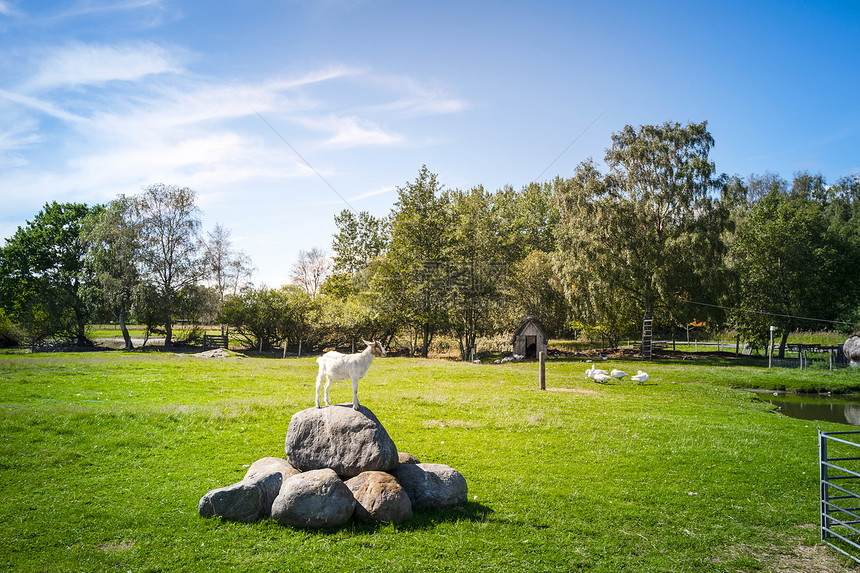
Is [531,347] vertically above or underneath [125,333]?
underneath

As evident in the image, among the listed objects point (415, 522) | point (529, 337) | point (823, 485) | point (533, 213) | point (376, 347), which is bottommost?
point (415, 522)

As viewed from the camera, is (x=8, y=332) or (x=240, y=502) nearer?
(x=240, y=502)

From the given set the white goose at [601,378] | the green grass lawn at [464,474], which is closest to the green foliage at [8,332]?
the green grass lawn at [464,474]

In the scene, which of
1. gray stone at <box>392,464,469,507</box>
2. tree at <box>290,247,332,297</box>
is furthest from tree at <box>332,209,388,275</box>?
gray stone at <box>392,464,469,507</box>

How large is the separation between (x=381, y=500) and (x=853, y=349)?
1773 inches

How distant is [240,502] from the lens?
30.2ft

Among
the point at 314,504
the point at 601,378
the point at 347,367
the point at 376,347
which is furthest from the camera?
the point at 601,378

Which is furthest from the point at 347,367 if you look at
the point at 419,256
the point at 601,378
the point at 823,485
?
the point at 419,256

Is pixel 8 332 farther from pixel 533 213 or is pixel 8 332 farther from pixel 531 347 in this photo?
pixel 533 213

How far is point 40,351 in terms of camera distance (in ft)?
148

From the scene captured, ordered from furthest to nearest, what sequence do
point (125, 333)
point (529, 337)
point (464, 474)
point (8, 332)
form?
1. point (125, 333)
2. point (8, 332)
3. point (529, 337)
4. point (464, 474)

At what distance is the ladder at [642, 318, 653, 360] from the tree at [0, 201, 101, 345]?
54.0m

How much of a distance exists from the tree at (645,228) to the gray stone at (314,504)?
1500 inches

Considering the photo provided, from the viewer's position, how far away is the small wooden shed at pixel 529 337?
43241 mm
